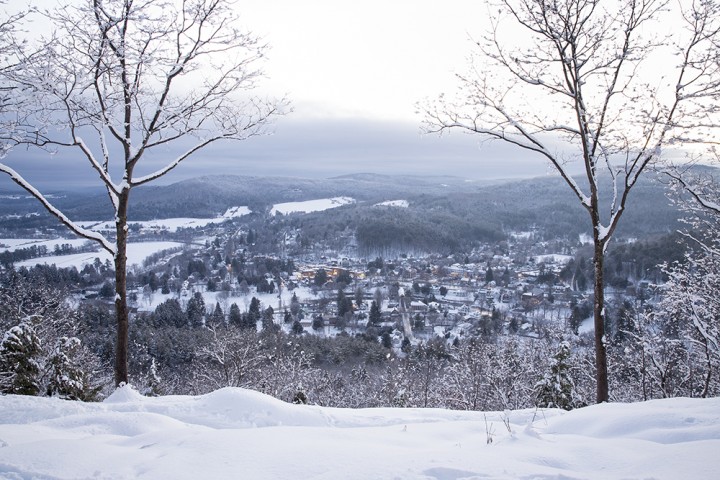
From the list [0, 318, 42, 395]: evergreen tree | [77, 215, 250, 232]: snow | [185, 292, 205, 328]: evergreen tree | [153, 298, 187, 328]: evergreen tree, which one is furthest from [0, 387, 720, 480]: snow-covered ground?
[77, 215, 250, 232]: snow

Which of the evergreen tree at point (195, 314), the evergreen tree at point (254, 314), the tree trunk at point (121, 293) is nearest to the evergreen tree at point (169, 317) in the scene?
the evergreen tree at point (195, 314)

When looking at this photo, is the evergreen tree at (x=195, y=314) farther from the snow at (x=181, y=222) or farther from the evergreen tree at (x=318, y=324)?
the snow at (x=181, y=222)

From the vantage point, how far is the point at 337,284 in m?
89.6

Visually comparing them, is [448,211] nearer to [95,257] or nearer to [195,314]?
[95,257]

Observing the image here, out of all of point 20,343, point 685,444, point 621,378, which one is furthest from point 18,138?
point 621,378

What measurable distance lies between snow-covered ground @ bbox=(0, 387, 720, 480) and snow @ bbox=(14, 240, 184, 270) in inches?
3314

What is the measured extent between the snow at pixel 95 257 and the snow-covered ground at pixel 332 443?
276ft

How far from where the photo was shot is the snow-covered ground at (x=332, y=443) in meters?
2.71

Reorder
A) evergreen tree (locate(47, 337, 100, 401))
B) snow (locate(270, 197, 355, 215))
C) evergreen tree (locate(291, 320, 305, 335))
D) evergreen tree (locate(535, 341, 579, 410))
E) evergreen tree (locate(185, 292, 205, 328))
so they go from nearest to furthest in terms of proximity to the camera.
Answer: evergreen tree (locate(47, 337, 100, 401)) → evergreen tree (locate(535, 341, 579, 410)) → evergreen tree (locate(291, 320, 305, 335)) → evergreen tree (locate(185, 292, 205, 328)) → snow (locate(270, 197, 355, 215))

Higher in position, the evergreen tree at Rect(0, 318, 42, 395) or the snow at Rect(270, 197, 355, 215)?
the snow at Rect(270, 197, 355, 215)

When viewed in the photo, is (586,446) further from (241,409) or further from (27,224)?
(27,224)

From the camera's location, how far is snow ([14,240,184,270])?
80.7 meters

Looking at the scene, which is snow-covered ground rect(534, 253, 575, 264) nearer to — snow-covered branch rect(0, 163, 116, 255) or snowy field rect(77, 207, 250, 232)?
snow-covered branch rect(0, 163, 116, 255)

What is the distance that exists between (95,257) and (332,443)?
108 m
